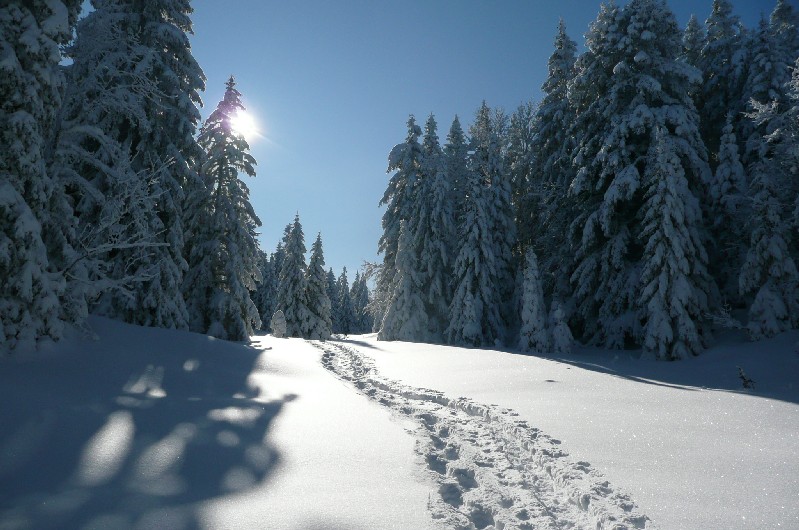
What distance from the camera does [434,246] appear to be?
28500mm

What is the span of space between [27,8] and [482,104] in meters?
30.7

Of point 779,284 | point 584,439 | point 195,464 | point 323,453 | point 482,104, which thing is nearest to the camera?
point 195,464

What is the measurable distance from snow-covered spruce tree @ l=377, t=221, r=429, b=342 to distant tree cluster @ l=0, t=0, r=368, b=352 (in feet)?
30.8

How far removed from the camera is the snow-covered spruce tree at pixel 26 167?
22.9ft

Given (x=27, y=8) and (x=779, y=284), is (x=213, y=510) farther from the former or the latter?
(x=779, y=284)

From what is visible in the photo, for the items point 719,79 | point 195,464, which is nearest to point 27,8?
point 195,464

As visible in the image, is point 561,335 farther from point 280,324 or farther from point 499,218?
point 280,324

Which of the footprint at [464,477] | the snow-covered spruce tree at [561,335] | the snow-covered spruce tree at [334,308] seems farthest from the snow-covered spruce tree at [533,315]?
the snow-covered spruce tree at [334,308]

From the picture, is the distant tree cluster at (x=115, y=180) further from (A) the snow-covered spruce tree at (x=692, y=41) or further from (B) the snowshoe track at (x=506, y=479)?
(A) the snow-covered spruce tree at (x=692, y=41)

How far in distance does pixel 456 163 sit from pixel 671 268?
746 inches

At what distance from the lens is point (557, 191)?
2420 centimetres

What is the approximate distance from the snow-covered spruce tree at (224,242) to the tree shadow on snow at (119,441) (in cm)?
1080

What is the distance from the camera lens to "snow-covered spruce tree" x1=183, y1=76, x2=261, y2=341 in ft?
63.2

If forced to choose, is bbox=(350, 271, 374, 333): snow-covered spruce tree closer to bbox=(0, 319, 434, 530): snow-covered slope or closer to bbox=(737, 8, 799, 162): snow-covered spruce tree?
bbox=(737, 8, 799, 162): snow-covered spruce tree
